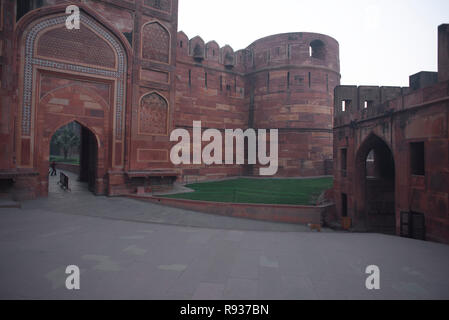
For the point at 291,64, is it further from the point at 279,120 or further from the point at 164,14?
the point at 164,14

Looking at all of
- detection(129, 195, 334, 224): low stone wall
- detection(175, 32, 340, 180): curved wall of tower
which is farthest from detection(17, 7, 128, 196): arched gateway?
detection(175, 32, 340, 180): curved wall of tower

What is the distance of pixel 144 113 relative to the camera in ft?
39.6

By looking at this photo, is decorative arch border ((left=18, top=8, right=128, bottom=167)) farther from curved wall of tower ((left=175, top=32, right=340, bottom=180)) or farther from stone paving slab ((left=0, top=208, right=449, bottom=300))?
curved wall of tower ((left=175, top=32, right=340, bottom=180))

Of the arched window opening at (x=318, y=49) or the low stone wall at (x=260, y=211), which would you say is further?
the arched window opening at (x=318, y=49)

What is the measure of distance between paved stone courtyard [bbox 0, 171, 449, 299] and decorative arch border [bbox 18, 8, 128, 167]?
4.86 meters

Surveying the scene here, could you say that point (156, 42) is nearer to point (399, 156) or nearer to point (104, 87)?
point (104, 87)

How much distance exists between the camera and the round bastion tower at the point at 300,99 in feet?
60.2

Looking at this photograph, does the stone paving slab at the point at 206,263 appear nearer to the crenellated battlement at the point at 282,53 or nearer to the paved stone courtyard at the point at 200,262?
the paved stone courtyard at the point at 200,262

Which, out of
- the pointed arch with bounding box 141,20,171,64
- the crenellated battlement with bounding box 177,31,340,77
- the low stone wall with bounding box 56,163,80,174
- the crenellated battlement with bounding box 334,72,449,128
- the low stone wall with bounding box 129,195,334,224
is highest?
the crenellated battlement with bounding box 177,31,340,77

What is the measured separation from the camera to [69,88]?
10508 mm

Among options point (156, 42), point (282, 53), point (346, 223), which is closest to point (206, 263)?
point (346, 223)

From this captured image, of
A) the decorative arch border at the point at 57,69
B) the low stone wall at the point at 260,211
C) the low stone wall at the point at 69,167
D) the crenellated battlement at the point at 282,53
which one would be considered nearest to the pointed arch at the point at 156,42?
the decorative arch border at the point at 57,69

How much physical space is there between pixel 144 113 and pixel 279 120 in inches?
401

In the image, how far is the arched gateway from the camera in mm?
9656
